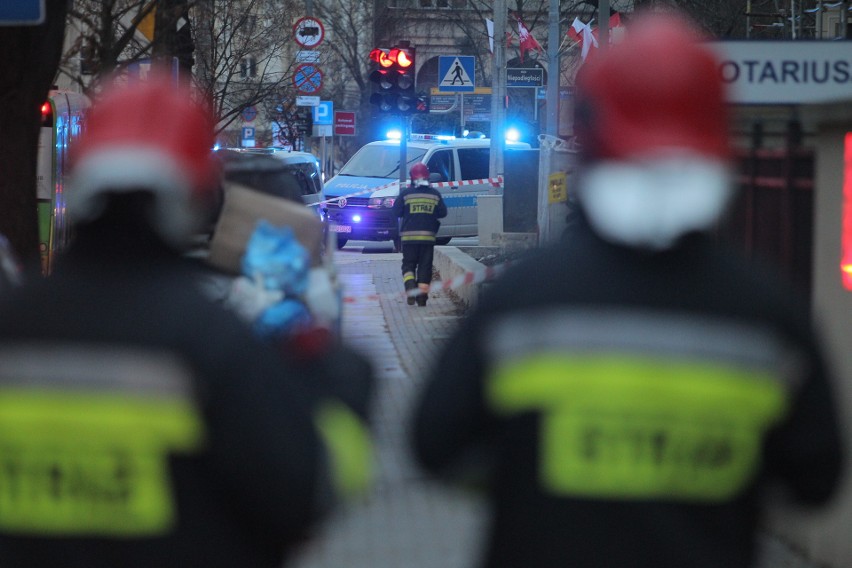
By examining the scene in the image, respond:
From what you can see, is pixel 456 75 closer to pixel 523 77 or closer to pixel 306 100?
pixel 523 77

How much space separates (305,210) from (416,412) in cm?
470

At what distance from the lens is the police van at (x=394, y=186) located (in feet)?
84.7

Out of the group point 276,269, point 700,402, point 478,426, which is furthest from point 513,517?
point 276,269

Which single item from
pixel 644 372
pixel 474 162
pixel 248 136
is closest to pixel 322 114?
pixel 248 136

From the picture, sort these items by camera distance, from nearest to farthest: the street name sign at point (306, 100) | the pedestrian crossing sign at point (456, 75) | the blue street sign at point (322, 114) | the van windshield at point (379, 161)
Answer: the pedestrian crossing sign at point (456, 75) → the van windshield at point (379, 161) → the street name sign at point (306, 100) → the blue street sign at point (322, 114)

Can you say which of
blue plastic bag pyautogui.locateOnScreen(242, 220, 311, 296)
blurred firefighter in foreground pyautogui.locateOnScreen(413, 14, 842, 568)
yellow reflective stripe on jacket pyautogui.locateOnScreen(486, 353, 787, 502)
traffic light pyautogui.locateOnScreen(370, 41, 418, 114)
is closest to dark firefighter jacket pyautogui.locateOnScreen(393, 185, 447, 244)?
traffic light pyautogui.locateOnScreen(370, 41, 418, 114)

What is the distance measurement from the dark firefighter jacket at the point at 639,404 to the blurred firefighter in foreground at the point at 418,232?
14667 mm

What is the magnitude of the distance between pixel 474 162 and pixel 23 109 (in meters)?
17.6

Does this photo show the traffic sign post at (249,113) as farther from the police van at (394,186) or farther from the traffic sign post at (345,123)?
the police van at (394,186)

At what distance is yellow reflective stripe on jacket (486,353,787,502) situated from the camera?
224cm

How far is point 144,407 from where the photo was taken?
2.30m

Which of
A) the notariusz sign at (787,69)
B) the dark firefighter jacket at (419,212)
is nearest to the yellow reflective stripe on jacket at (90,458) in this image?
the notariusz sign at (787,69)

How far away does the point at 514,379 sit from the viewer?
2275mm

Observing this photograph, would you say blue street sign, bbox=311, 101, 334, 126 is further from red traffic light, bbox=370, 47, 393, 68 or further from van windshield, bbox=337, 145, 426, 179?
red traffic light, bbox=370, 47, 393, 68
